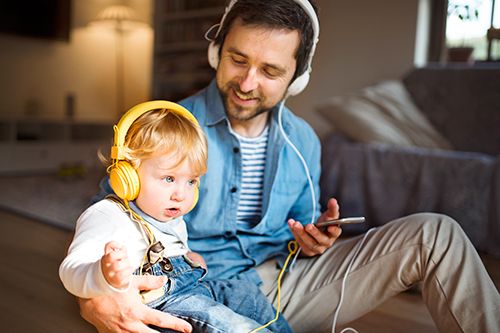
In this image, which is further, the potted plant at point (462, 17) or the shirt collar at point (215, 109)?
the potted plant at point (462, 17)

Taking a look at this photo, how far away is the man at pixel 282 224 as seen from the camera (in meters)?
0.98

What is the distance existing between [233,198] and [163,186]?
11.5 inches

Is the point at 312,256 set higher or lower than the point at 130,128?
lower

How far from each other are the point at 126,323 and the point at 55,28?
4.97 m

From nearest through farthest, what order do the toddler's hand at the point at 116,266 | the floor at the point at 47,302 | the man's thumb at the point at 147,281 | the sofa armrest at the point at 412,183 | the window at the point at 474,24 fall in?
the toddler's hand at the point at 116,266
the man's thumb at the point at 147,281
the floor at the point at 47,302
the sofa armrest at the point at 412,183
the window at the point at 474,24

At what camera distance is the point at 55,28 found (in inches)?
202

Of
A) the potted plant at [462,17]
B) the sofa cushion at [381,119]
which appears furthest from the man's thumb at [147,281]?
the potted plant at [462,17]

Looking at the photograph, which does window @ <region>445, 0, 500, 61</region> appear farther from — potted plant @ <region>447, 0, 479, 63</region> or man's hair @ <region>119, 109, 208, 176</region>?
man's hair @ <region>119, 109, 208, 176</region>

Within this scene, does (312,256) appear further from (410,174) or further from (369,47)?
(369,47)

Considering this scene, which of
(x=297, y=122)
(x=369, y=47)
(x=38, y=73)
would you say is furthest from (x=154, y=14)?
(x=297, y=122)

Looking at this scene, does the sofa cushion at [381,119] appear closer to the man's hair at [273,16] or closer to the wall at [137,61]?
the wall at [137,61]

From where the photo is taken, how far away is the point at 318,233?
1.06m

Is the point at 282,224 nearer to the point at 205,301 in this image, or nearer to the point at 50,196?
the point at 205,301

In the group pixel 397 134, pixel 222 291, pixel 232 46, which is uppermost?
pixel 232 46
